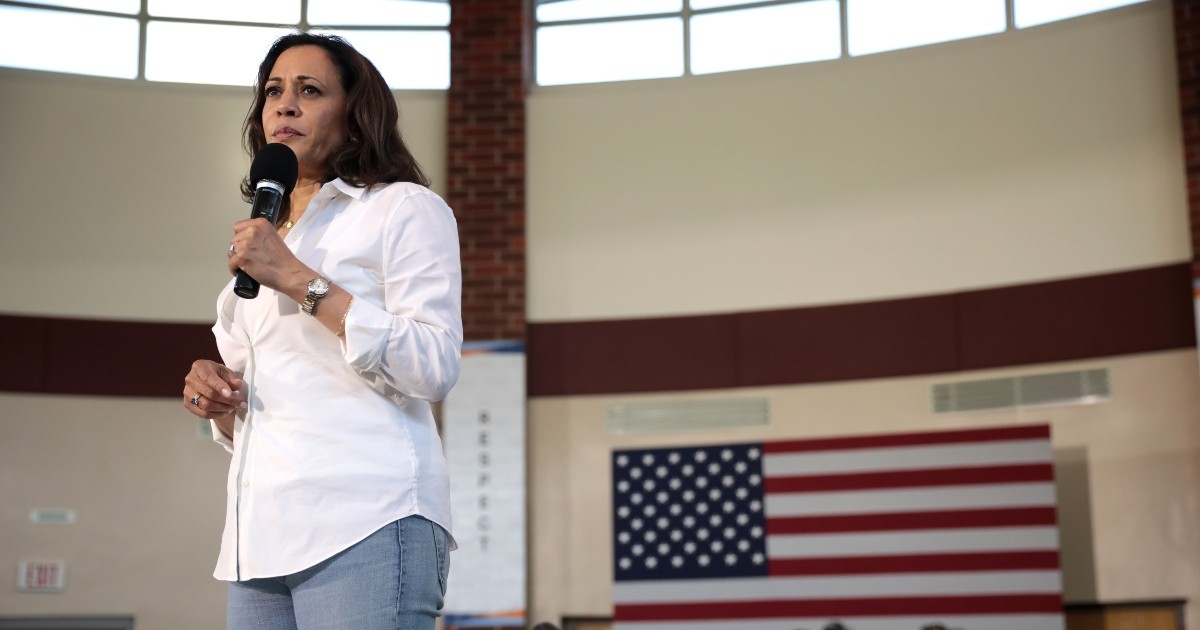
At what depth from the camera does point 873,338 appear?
7562 mm

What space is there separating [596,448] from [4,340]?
12.3 feet

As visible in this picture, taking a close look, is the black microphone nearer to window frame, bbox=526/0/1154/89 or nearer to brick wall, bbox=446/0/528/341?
brick wall, bbox=446/0/528/341

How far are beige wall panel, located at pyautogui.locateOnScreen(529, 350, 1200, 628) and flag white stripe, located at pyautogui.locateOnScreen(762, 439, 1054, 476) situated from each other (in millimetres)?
317

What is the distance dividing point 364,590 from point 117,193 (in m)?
7.33

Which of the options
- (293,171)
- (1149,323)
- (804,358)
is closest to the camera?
(293,171)

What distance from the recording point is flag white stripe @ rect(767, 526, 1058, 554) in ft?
21.9

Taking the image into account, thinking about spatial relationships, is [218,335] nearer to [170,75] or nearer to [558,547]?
[558,547]

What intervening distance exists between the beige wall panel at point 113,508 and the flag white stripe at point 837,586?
104 inches

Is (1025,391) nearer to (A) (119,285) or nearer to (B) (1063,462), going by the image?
(B) (1063,462)

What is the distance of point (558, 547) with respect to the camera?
7816 mm

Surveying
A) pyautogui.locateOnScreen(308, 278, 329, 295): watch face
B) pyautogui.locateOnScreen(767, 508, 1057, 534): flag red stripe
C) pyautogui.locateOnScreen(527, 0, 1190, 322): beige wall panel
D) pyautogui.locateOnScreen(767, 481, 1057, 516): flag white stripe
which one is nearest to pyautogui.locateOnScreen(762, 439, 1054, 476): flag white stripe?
pyautogui.locateOnScreen(767, 481, 1057, 516): flag white stripe

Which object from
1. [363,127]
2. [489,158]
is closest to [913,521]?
[489,158]

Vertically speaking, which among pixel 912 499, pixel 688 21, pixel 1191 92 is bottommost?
pixel 912 499

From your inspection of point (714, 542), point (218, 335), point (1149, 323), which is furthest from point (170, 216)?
point (218, 335)
